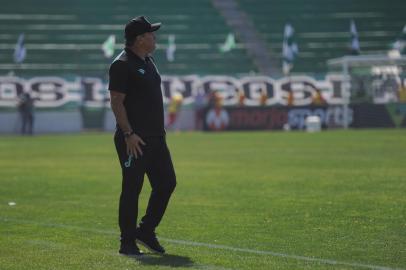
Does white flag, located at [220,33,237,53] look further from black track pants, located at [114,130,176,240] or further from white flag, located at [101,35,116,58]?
black track pants, located at [114,130,176,240]

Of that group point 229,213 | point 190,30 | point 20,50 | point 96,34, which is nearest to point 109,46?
point 20,50

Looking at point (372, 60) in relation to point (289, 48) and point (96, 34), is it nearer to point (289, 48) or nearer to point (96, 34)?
point (289, 48)

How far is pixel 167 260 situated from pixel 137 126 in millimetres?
1257

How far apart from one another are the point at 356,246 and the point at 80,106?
1424 inches

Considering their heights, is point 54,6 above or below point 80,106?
above

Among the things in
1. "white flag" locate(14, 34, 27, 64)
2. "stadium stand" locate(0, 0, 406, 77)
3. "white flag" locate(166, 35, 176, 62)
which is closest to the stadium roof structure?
"stadium stand" locate(0, 0, 406, 77)

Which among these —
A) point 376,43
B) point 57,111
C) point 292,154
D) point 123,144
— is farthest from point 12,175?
point 376,43

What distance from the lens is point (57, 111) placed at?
44.0m

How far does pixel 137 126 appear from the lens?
27.9 feet

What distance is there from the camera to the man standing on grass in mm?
8398

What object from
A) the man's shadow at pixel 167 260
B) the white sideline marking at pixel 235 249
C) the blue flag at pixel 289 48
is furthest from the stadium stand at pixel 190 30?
the man's shadow at pixel 167 260

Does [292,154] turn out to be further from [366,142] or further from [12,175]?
[12,175]

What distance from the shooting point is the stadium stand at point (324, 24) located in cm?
5188

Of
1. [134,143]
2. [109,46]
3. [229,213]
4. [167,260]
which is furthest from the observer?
[109,46]
